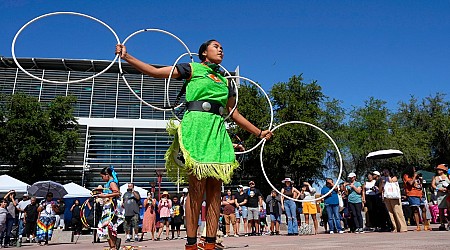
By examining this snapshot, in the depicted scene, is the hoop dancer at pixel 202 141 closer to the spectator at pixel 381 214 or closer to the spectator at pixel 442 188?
the spectator at pixel 442 188

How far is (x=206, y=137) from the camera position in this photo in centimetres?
452

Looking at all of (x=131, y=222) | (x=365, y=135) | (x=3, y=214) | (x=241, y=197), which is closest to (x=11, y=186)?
(x=3, y=214)

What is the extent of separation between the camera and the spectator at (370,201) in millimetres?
14555

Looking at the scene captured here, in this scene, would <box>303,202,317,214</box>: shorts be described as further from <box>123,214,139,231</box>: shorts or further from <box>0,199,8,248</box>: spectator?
<box>0,199,8,248</box>: spectator

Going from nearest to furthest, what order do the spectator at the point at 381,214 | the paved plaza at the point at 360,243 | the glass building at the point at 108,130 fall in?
1. the paved plaza at the point at 360,243
2. the spectator at the point at 381,214
3. the glass building at the point at 108,130

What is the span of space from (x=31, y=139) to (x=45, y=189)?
58.7 ft

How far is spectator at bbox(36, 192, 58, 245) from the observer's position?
1641 cm

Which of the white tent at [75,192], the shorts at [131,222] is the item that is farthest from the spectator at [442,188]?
the white tent at [75,192]

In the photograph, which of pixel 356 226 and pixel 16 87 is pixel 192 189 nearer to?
pixel 356 226

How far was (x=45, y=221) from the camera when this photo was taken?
55.0 ft

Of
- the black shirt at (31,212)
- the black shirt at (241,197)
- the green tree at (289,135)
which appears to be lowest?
A: the black shirt at (31,212)

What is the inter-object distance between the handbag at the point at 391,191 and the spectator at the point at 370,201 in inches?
56.8

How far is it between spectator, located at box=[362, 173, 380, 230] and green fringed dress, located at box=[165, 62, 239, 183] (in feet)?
36.3

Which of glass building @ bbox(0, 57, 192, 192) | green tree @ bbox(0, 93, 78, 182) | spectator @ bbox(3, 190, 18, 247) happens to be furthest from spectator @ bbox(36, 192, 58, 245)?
glass building @ bbox(0, 57, 192, 192)
